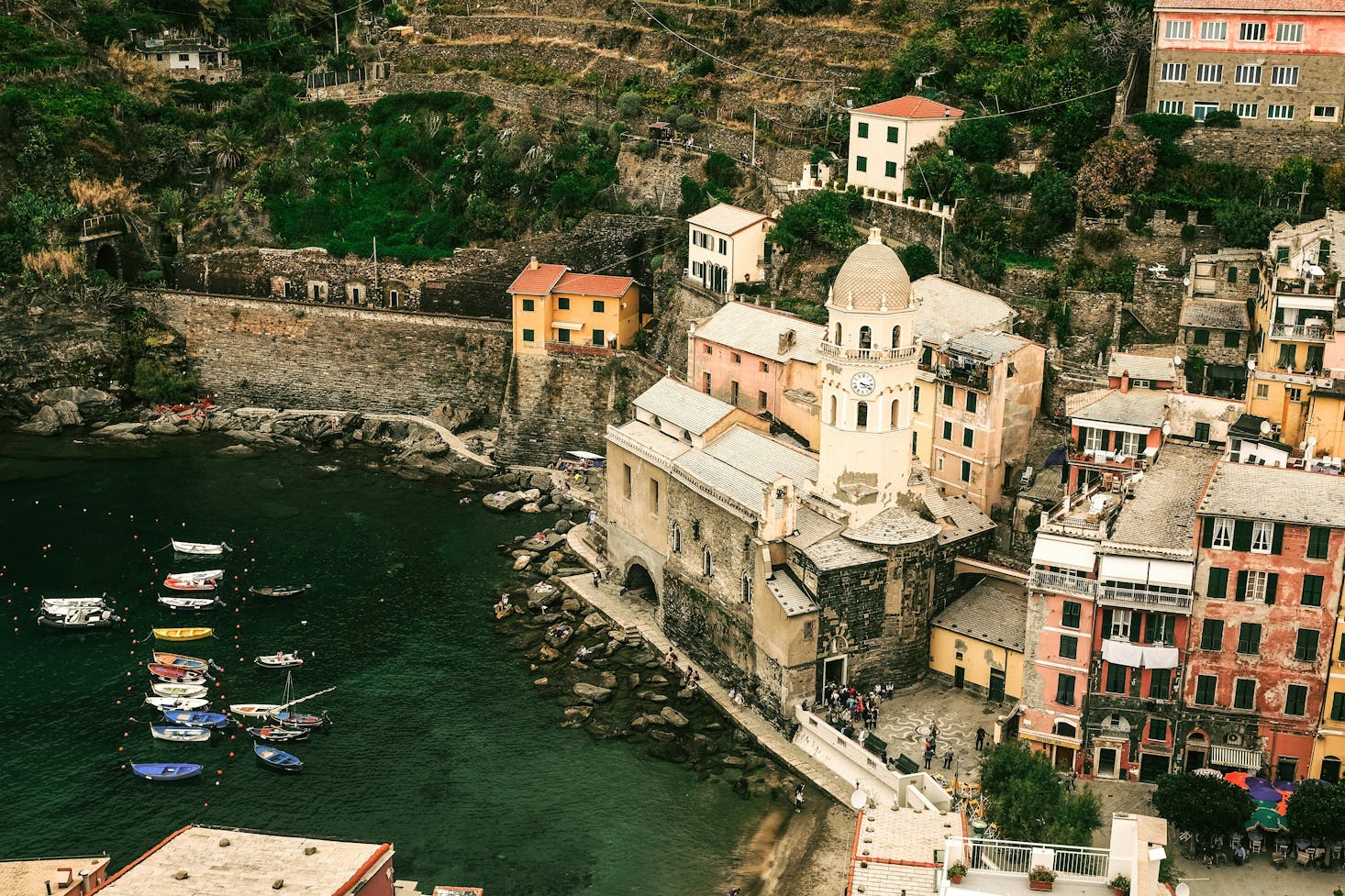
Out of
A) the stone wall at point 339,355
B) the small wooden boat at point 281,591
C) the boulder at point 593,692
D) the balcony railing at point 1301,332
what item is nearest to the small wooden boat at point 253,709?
the small wooden boat at point 281,591

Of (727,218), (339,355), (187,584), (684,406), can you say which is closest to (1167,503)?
(684,406)

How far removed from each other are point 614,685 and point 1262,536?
25.2 m

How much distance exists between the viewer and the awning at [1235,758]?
5147 cm

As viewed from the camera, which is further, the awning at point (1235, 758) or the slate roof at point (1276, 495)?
the awning at point (1235, 758)

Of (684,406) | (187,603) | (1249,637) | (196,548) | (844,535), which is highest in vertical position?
(684,406)

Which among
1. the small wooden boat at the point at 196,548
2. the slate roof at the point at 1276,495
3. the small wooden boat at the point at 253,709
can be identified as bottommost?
the small wooden boat at the point at 253,709

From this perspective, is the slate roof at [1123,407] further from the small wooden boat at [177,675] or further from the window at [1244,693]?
the small wooden boat at [177,675]

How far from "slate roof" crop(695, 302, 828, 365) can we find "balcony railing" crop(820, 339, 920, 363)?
32.8 feet

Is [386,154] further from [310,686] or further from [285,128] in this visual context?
[310,686]

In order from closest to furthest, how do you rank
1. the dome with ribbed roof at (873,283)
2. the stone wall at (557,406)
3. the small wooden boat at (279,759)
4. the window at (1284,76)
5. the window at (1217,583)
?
the window at (1217,583)
the small wooden boat at (279,759)
the dome with ribbed roof at (873,283)
the window at (1284,76)
the stone wall at (557,406)

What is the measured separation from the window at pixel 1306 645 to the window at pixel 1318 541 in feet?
8.20

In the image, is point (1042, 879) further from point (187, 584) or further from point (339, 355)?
point (339, 355)

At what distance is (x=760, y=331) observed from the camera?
242ft

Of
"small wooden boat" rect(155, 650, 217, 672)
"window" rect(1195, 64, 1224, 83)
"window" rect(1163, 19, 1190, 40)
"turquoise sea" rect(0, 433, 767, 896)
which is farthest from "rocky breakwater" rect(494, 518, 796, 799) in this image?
"window" rect(1163, 19, 1190, 40)
